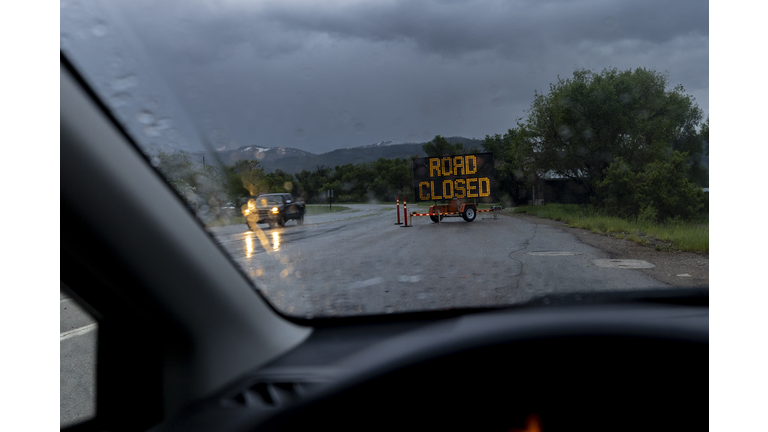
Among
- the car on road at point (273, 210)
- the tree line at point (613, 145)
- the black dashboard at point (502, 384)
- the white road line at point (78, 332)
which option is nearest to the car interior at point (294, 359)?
the black dashboard at point (502, 384)

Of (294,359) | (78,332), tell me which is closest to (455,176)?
(294,359)

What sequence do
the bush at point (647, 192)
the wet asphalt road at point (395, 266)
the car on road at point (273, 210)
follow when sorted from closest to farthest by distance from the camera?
the car on road at point (273, 210)
the wet asphalt road at point (395, 266)
the bush at point (647, 192)

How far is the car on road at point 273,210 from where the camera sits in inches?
71.7

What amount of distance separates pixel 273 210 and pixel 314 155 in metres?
0.33

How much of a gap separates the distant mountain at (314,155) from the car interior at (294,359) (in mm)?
308

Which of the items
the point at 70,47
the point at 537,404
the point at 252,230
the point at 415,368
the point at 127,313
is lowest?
the point at 537,404

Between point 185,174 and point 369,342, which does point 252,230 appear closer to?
point 185,174

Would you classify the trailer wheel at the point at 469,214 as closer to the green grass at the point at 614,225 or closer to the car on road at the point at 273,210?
the green grass at the point at 614,225

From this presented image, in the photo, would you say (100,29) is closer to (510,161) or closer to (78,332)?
(78,332)

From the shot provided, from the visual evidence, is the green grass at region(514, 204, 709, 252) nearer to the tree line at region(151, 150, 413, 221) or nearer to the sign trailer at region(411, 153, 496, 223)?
the sign trailer at region(411, 153, 496, 223)

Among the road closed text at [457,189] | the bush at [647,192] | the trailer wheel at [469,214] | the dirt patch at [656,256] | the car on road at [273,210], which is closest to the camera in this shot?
the car on road at [273,210]

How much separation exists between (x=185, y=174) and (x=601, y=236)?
2.77 meters

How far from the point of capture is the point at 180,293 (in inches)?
60.8

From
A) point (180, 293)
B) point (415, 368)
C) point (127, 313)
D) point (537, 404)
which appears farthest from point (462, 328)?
point (127, 313)
